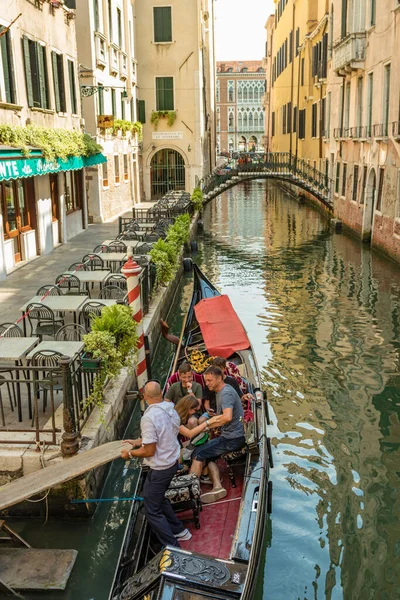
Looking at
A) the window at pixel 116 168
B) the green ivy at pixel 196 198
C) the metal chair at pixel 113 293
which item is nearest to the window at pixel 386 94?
the green ivy at pixel 196 198

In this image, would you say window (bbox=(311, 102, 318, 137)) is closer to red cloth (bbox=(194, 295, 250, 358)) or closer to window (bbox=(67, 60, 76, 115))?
window (bbox=(67, 60, 76, 115))

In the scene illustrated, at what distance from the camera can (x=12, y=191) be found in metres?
13.7

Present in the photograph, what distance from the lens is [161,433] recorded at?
15.5 feet

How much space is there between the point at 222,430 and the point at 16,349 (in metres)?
2.22

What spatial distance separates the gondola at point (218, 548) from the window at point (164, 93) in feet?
80.0

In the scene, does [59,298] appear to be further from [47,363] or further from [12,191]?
[12,191]

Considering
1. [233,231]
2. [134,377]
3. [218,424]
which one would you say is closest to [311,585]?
[218,424]

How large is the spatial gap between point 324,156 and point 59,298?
22.7 meters

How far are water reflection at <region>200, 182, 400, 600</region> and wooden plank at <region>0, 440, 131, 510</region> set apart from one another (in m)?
1.64

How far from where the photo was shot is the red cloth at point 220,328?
329 inches

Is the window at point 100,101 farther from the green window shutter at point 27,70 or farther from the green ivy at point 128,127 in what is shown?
the green window shutter at point 27,70

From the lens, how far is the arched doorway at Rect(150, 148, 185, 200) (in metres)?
30.8

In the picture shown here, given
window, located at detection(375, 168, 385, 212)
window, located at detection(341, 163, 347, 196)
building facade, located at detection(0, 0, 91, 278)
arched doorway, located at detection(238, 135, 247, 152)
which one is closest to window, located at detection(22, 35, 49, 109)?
building facade, located at detection(0, 0, 91, 278)

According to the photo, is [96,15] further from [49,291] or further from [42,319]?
[42,319]
